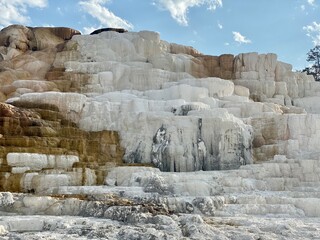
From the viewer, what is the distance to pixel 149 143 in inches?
694

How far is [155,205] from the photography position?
11.2 meters

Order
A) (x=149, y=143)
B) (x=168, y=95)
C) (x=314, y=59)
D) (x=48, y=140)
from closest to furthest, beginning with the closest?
(x=48, y=140)
(x=149, y=143)
(x=168, y=95)
(x=314, y=59)

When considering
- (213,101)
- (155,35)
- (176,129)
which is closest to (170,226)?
(176,129)

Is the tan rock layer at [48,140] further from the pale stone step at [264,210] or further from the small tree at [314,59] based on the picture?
the small tree at [314,59]

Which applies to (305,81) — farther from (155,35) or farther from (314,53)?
(314,53)

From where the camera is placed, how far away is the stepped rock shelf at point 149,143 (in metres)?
10.4

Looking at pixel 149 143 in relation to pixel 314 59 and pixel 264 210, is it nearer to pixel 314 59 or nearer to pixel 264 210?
pixel 264 210

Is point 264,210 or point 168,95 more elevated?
point 168,95

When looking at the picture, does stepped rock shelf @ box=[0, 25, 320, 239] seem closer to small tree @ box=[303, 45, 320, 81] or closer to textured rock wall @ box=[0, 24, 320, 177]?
textured rock wall @ box=[0, 24, 320, 177]

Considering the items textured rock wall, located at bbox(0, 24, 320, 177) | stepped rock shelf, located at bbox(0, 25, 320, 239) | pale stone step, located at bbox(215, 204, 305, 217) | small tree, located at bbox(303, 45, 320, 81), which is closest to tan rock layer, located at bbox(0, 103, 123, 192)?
stepped rock shelf, located at bbox(0, 25, 320, 239)

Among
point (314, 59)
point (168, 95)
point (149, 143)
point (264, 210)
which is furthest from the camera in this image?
point (314, 59)

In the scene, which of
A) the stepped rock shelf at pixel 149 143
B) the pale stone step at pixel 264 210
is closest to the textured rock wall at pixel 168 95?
the stepped rock shelf at pixel 149 143

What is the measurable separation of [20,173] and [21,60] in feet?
51.2

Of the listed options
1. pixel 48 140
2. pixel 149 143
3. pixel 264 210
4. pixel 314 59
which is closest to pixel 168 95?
pixel 149 143
